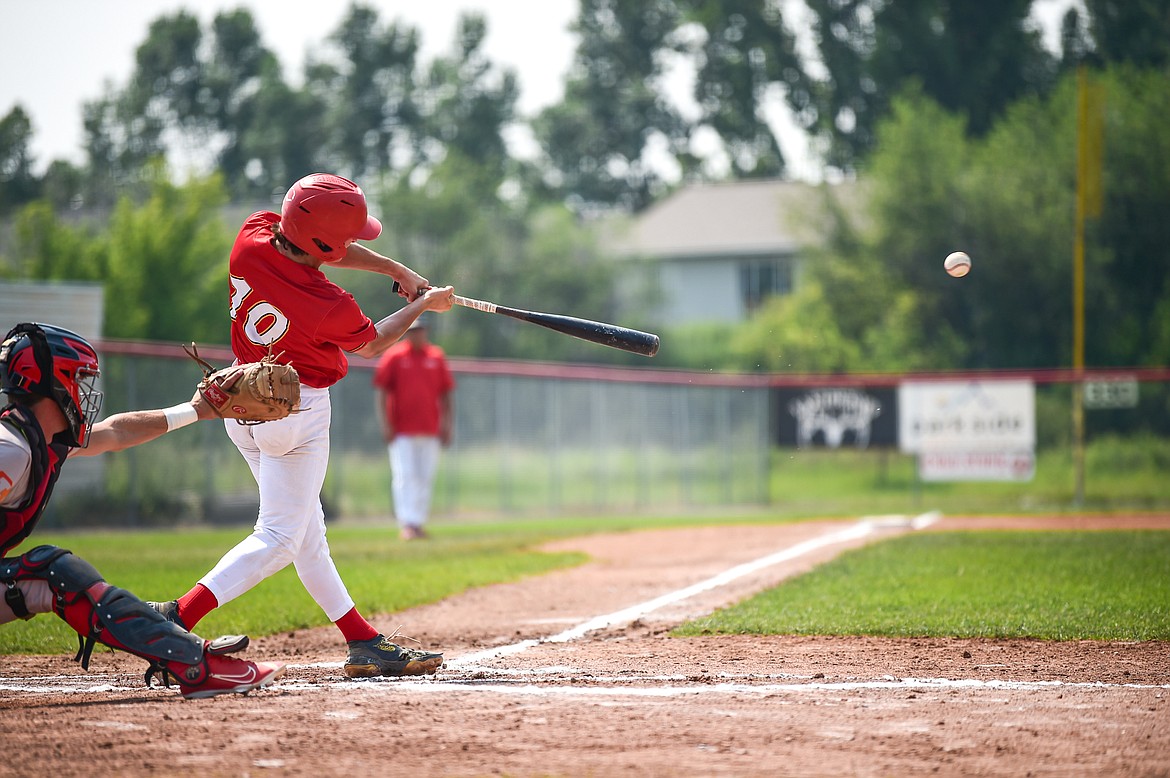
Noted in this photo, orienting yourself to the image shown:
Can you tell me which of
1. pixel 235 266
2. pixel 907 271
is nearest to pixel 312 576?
pixel 235 266

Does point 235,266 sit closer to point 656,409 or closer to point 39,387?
point 39,387

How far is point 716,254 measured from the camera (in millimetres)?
49156

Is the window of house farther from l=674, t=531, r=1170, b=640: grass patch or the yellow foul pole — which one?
l=674, t=531, r=1170, b=640: grass patch

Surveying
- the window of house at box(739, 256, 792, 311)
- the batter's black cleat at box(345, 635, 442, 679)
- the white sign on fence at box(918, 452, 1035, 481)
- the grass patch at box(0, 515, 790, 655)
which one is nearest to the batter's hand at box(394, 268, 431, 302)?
the batter's black cleat at box(345, 635, 442, 679)

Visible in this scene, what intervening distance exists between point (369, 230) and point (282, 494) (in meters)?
1.20

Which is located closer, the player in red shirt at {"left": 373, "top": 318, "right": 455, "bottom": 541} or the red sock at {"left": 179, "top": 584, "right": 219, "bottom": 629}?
the red sock at {"left": 179, "top": 584, "right": 219, "bottom": 629}

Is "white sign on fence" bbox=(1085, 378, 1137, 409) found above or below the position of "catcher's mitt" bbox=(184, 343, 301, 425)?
above

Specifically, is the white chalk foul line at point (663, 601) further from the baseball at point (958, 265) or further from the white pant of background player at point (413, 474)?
the white pant of background player at point (413, 474)

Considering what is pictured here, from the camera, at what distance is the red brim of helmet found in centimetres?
530

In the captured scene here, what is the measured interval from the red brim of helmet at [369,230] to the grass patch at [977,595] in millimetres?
2615

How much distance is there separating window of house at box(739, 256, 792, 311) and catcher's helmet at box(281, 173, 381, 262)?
146 ft

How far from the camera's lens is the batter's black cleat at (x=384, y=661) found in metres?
5.25

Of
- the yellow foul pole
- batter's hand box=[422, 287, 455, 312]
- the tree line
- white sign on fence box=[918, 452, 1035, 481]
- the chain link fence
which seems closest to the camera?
batter's hand box=[422, 287, 455, 312]

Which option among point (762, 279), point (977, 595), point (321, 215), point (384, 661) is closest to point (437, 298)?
point (321, 215)
